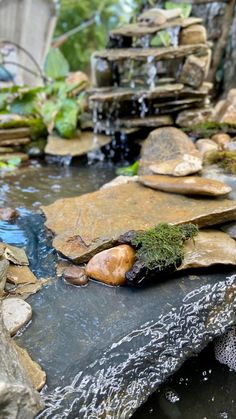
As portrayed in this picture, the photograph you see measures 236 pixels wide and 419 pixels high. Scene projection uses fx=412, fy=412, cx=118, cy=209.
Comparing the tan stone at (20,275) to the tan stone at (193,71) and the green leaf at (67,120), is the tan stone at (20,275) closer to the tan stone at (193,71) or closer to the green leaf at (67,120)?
the green leaf at (67,120)

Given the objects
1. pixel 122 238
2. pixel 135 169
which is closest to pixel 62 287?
pixel 122 238

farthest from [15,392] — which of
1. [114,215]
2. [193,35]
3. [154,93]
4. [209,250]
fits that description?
[193,35]

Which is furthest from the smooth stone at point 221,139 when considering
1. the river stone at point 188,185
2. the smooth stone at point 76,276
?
the smooth stone at point 76,276

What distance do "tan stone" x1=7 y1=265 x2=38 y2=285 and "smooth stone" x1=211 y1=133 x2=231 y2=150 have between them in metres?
2.27

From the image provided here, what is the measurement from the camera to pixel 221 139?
4.06m

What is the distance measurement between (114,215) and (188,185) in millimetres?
570

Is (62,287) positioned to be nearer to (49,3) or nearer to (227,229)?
(227,229)

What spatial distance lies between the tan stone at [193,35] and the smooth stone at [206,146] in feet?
5.05

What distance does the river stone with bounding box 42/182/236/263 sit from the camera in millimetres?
2496

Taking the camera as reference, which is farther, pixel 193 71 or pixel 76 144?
pixel 76 144

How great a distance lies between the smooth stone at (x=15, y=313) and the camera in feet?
6.28

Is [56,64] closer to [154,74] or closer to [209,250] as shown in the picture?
[154,74]

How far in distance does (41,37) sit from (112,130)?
4.04m

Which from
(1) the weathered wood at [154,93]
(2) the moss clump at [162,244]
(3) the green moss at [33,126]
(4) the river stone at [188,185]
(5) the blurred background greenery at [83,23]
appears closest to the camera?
(2) the moss clump at [162,244]
